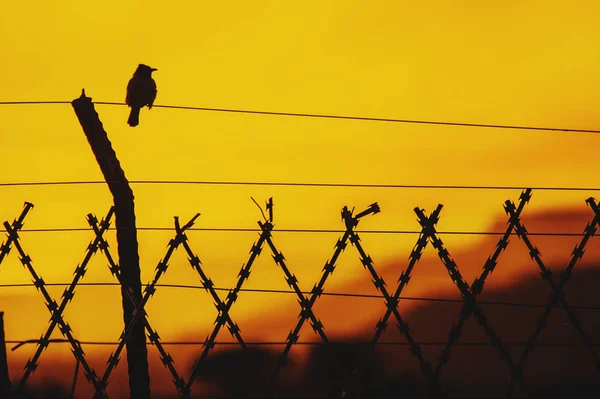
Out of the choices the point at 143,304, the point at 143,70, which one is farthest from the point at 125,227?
the point at 143,70

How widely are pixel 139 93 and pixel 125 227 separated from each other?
323 cm

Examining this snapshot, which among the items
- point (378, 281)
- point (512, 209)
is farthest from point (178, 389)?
point (512, 209)

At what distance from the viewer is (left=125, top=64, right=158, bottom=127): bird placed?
491 inches

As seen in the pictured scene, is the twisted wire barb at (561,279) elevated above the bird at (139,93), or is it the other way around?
the bird at (139,93)

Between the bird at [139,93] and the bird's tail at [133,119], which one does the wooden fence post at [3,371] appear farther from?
the bird at [139,93]

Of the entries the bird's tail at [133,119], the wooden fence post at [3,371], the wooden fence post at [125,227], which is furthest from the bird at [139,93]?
the wooden fence post at [3,371]

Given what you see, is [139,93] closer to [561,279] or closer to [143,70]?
[143,70]

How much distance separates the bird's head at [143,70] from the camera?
13562mm

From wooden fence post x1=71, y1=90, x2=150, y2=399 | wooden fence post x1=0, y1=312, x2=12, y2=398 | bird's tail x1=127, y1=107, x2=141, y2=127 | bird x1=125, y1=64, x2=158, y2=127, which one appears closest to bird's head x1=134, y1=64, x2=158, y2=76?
bird x1=125, y1=64, x2=158, y2=127

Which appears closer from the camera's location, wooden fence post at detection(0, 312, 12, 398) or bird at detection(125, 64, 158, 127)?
wooden fence post at detection(0, 312, 12, 398)

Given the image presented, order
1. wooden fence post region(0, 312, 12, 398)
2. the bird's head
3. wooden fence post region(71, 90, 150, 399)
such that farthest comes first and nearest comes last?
1. the bird's head
2. wooden fence post region(71, 90, 150, 399)
3. wooden fence post region(0, 312, 12, 398)

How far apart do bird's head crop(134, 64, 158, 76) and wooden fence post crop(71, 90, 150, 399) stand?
3.19 meters

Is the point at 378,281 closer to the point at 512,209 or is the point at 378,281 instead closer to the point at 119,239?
the point at 512,209

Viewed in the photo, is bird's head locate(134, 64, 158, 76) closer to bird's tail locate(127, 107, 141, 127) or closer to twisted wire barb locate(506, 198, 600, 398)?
bird's tail locate(127, 107, 141, 127)
